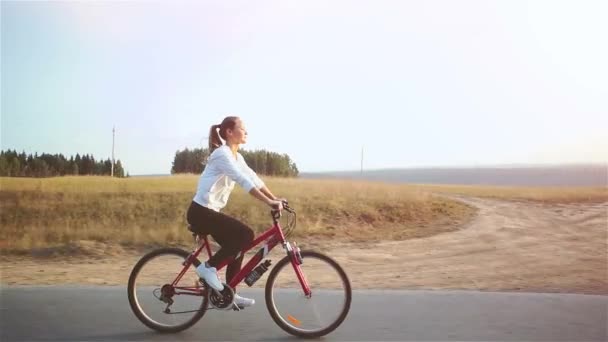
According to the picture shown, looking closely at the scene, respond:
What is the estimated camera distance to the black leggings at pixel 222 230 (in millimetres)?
4773

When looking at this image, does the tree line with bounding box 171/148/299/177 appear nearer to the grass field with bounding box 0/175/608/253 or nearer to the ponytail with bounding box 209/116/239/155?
the grass field with bounding box 0/175/608/253

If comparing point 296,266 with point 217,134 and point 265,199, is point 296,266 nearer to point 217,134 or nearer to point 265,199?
point 265,199

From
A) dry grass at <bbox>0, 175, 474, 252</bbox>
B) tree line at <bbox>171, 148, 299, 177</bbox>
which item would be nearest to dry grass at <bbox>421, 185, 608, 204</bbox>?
dry grass at <bbox>0, 175, 474, 252</bbox>

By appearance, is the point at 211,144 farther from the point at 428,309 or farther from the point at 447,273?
the point at 447,273

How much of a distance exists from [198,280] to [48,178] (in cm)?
2039

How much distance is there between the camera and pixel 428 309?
566 centimetres

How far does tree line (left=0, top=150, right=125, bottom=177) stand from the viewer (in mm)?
21905

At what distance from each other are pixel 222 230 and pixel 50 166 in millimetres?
21168

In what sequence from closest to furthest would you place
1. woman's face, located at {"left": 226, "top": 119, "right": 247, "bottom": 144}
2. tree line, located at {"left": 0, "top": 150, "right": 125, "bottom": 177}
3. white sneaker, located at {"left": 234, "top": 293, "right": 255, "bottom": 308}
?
white sneaker, located at {"left": 234, "top": 293, "right": 255, "bottom": 308}, woman's face, located at {"left": 226, "top": 119, "right": 247, "bottom": 144}, tree line, located at {"left": 0, "top": 150, "right": 125, "bottom": 177}

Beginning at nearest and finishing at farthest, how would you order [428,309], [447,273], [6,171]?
1. [428,309]
2. [447,273]
3. [6,171]

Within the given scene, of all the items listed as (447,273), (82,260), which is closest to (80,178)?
(82,260)

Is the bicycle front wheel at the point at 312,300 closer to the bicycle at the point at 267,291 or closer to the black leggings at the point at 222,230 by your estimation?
the bicycle at the point at 267,291

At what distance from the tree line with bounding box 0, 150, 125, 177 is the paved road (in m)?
17.0

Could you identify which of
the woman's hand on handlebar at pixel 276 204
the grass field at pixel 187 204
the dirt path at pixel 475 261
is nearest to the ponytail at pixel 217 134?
the woman's hand on handlebar at pixel 276 204
